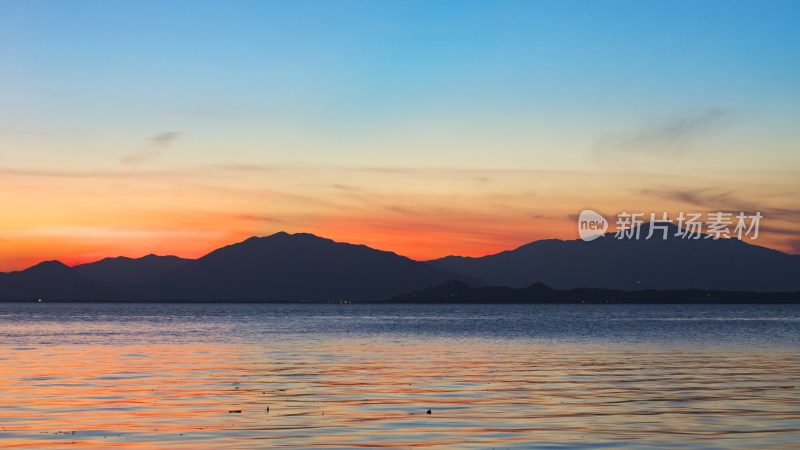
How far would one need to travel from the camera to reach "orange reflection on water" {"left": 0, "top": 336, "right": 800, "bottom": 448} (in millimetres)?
23344

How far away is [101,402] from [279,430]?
9681 millimetres

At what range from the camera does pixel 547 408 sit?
29078 millimetres

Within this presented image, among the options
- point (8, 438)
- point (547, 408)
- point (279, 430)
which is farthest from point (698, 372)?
point (8, 438)

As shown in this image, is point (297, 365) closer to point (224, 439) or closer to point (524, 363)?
point (524, 363)

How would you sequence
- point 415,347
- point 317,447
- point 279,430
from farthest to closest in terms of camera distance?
1. point 415,347
2. point 279,430
3. point 317,447

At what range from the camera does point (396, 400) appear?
Result: 103ft

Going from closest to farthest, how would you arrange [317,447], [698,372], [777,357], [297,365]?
[317,447] → [698,372] → [297,365] → [777,357]

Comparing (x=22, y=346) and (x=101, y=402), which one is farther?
(x=22, y=346)

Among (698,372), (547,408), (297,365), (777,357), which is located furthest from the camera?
(777,357)

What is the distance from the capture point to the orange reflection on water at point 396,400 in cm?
2334

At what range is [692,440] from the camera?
896 inches

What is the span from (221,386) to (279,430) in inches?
517

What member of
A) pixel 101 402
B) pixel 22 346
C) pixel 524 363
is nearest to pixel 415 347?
pixel 524 363

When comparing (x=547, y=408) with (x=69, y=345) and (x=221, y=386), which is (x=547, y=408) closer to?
(x=221, y=386)
